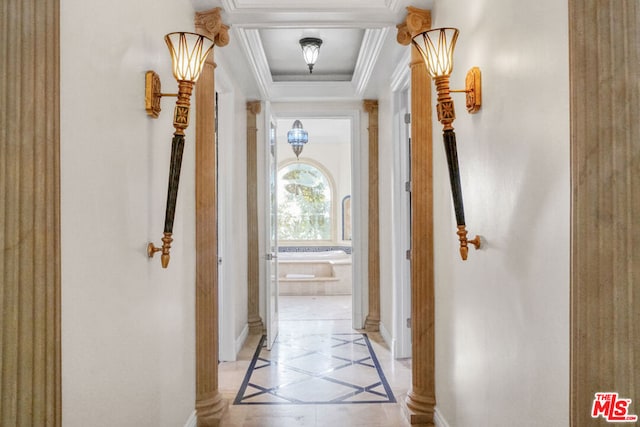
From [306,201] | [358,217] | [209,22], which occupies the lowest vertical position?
[358,217]

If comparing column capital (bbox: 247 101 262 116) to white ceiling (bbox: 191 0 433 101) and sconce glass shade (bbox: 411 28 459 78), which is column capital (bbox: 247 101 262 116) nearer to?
white ceiling (bbox: 191 0 433 101)

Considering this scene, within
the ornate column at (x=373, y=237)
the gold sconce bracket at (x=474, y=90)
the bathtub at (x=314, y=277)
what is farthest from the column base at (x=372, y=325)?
Result: the gold sconce bracket at (x=474, y=90)

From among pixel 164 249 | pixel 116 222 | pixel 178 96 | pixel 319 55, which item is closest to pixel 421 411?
pixel 164 249

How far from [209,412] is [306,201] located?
807 cm

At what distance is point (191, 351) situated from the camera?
272 centimetres

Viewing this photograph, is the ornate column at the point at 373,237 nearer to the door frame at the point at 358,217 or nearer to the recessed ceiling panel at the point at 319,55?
the door frame at the point at 358,217

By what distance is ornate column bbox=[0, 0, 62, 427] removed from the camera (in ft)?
3.84

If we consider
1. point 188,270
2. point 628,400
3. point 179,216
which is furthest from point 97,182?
point 628,400

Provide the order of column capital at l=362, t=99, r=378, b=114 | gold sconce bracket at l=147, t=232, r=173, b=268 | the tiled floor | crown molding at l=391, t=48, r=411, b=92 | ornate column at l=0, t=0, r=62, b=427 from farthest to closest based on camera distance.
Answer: column capital at l=362, t=99, r=378, b=114, crown molding at l=391, t=48, r=411, b=92, the tiled floor, gold sconce bracket at l=147, t=232, r=173, b=268, ornate column at l=0, t=0, r=62, b=427

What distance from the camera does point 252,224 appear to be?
5.23m

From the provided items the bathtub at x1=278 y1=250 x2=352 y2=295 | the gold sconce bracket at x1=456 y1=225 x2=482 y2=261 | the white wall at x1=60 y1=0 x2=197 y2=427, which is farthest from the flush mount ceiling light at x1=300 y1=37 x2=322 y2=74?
the bathtub at x1=278 y1=250 x2=352 y2=295

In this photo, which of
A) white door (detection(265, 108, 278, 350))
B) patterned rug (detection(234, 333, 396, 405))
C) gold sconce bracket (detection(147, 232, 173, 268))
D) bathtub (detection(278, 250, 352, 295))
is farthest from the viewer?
bathtub (detection(278, 250, 352, 295))

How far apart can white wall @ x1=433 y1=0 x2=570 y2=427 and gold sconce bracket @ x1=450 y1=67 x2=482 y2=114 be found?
0.04 m

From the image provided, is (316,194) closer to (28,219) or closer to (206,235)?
(206,235)
